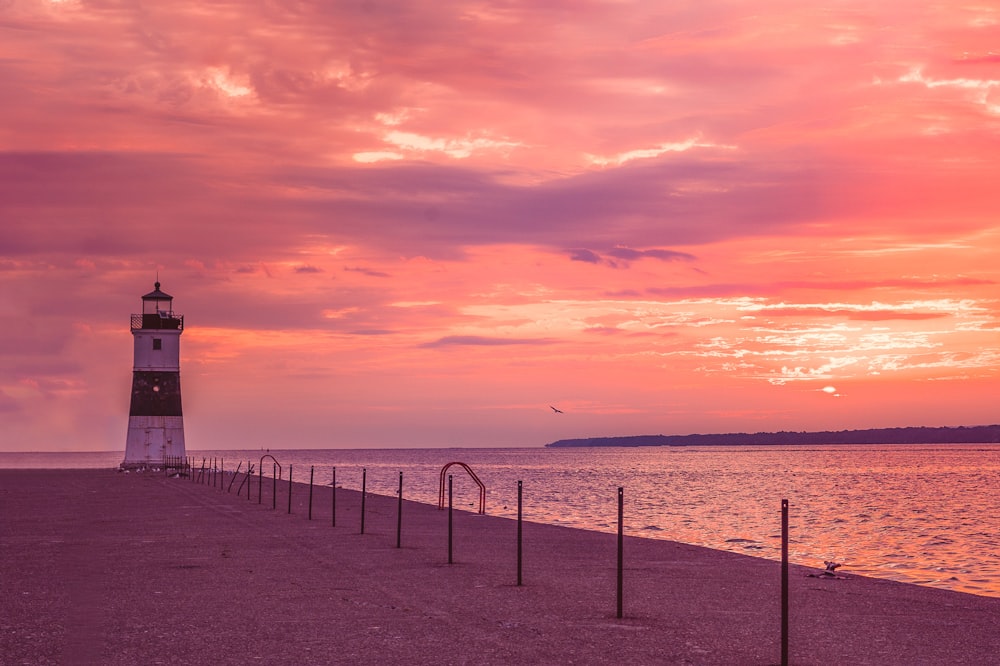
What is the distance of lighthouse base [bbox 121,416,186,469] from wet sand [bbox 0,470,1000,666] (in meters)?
51.7

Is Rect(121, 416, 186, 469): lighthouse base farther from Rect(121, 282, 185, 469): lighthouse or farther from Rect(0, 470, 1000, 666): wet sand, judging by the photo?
Rect(0, 470, 1000, 666): wet sand

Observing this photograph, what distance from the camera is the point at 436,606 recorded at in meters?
14.4

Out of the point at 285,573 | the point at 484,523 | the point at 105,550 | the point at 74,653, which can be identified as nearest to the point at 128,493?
the point at 484,523

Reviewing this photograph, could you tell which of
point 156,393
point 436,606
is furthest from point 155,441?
point 436,606

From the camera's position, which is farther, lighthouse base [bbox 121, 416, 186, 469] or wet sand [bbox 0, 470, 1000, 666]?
lighthouse base [bbox 121, 416, 186, 469]

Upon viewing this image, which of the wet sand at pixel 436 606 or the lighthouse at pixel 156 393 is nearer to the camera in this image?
the wet sand at pixel 436 606

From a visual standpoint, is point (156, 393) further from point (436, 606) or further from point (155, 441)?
point (436, 606)

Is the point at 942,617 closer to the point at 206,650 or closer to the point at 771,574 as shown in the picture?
the point at 771,574

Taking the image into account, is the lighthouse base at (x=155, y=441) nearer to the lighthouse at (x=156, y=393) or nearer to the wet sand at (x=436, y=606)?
the lighthouse at (x=156, y=393)

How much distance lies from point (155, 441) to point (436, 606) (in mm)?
67224

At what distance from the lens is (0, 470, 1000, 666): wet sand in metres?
11.4

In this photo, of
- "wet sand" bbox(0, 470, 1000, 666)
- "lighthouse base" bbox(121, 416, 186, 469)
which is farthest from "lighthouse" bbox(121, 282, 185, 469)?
"wet sand" bbox(0, 470, 1000, 666)

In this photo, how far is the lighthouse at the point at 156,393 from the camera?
75750 mm

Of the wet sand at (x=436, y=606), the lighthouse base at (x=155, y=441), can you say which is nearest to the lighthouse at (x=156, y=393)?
the lighthouse base at (x=155, y=441)
